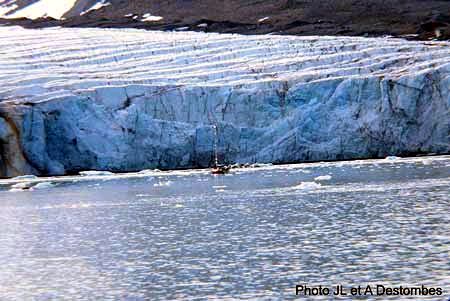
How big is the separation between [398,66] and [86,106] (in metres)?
10.8

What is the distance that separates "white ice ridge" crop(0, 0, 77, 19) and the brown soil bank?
83 centimetres

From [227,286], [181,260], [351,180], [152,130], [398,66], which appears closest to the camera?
[227,286]

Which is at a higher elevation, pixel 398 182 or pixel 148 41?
pixel 148 41

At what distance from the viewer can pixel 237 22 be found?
5391 cm

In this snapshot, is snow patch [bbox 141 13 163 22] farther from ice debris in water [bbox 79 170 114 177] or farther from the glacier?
ice debris in water [bbox 79 170 114 177]

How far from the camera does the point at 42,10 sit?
206ft

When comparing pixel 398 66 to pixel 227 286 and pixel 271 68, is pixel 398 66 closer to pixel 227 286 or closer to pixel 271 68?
pixel 271 68

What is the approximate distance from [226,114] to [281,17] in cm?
2150

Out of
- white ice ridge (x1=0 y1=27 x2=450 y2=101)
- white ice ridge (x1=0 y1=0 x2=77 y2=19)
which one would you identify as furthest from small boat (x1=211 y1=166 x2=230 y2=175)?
white ice ridge (x1=0 y1=0 x2=77 y2=19)

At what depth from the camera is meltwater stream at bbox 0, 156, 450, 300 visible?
12344mm

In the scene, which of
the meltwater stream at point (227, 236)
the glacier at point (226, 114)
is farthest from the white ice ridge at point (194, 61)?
the meltwater stream at point (227, 236)

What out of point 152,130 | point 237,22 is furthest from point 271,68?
point 237,22

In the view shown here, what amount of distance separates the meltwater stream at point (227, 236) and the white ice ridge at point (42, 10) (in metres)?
34.1

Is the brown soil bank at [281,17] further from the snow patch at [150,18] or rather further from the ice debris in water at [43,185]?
the ice debris in water at [43,185]
